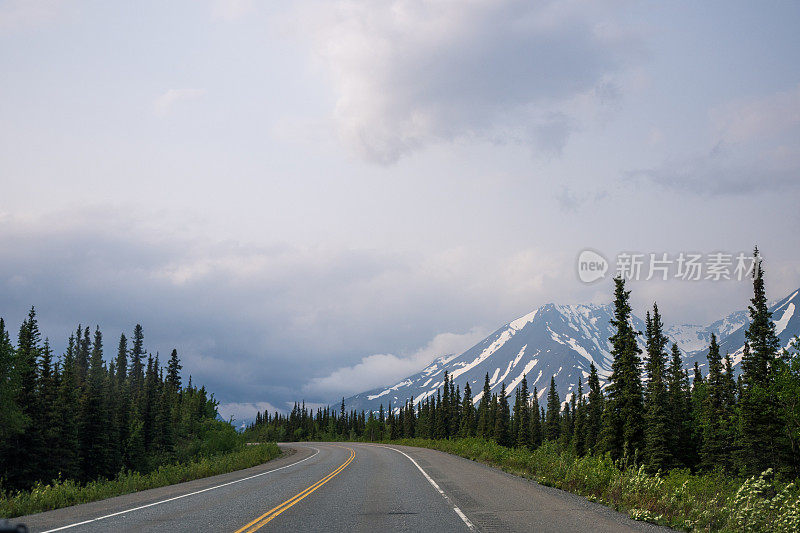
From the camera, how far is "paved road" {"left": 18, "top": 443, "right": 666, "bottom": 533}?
10641 mm

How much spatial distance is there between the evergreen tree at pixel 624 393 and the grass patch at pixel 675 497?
24507 millimetres

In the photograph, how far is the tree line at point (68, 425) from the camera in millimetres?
44375

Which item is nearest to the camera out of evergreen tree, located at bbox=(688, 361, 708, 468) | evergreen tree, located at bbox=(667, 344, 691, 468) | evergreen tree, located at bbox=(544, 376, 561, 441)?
evergreen tree, located at bbox=(667, 344, 691, 468)

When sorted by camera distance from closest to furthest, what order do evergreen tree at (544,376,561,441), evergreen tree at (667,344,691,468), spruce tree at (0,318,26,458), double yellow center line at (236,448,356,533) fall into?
double yellow center line at (236,448,356,533) → spruce tree at (0,318,26,458) → evergreen tree at (667,344,691,468) → evergreen tree at (544,376,561,441)

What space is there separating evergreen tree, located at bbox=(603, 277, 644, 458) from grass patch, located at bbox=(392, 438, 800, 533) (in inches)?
965

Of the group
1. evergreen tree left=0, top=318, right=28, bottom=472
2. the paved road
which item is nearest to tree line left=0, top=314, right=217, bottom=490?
evergreen tree left=0, top=318, right=28, bottom=472

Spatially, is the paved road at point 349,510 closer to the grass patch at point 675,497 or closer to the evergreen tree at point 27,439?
the grass patch at point 675,497

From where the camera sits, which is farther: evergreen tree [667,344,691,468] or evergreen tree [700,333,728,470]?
evergreen tree [700,333,728,470]

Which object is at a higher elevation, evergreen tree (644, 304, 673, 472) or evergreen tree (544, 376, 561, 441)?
evergreen tree (644, 304, 673, 472)

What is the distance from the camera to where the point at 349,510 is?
Result: 12641mm

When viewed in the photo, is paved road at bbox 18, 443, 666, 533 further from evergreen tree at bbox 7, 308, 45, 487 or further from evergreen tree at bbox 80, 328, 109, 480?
evergreen tree at bbox 80, 328, 109, 480

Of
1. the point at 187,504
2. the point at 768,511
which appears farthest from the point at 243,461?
the point at 768,511

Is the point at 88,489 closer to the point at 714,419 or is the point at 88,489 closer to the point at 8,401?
the point at 8,401

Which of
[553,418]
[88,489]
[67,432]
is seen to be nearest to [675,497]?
[88,489]
